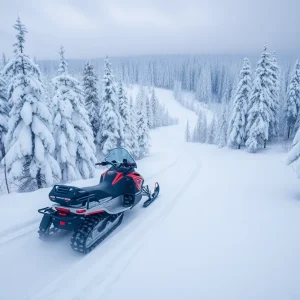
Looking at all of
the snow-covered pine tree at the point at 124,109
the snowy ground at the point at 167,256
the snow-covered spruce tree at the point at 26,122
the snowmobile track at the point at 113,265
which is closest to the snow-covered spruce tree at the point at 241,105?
the snow-covered pine tree at the point at 124,109

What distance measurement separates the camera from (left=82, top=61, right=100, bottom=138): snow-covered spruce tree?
21.2 metres

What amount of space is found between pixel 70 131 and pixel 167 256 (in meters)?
11.8

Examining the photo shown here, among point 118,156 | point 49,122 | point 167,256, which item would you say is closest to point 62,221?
point 167,256

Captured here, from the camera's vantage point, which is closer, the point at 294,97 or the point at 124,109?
the point at 124,109

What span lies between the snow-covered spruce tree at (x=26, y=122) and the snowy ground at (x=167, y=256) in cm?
570

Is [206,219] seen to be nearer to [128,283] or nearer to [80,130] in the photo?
[128,283]

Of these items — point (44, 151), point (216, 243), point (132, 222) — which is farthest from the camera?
point (44, 151)

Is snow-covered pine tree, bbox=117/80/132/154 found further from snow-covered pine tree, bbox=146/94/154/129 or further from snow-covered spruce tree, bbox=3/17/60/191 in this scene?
snow-covered pine tree, bbox=146/94/154/129

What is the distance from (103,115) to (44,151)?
10861mm

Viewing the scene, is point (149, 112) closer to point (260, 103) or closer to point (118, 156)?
point (260, 103)

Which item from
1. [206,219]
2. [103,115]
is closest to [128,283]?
[206,219]

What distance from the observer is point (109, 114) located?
21.3m

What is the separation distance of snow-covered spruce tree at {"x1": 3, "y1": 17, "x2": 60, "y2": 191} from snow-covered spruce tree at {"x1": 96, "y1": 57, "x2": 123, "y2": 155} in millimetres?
9965

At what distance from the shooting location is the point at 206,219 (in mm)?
5898
